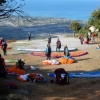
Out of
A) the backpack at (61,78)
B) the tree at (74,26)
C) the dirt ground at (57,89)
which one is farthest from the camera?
the tree at (74,26)

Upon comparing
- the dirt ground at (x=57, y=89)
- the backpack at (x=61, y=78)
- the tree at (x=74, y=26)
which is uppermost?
the tree at (x=74, y=26)

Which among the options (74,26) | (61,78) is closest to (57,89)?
(61,78)

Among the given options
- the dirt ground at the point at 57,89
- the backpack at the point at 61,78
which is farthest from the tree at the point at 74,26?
the backpack at the point at 61,78

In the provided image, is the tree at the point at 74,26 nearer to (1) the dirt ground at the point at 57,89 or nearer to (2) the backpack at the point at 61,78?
(1) the dirt ground at the point at 57,89

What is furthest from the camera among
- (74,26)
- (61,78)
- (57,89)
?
(74,26)

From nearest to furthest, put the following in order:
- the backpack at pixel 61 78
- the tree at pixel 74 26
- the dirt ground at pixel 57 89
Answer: the dirt ground at pixel 57 89 < the backpack at pixel 61 78 < the tree at pixel 74 26

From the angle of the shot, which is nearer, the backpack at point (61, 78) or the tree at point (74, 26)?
the backpack at point (61, 78)

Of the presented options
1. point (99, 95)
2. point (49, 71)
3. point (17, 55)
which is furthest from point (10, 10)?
point (17, 55)

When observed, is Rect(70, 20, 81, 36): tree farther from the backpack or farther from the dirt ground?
the backpack

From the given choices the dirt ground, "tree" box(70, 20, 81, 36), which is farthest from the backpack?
"tree" box(70, 20, 81, 36)

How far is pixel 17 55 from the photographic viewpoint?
31.5 m

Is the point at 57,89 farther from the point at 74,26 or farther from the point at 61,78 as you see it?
the point at 74,26

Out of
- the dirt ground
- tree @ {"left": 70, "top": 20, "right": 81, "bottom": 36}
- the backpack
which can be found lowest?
the dirt ground

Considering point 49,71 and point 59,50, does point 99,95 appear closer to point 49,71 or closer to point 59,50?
point 49,71
